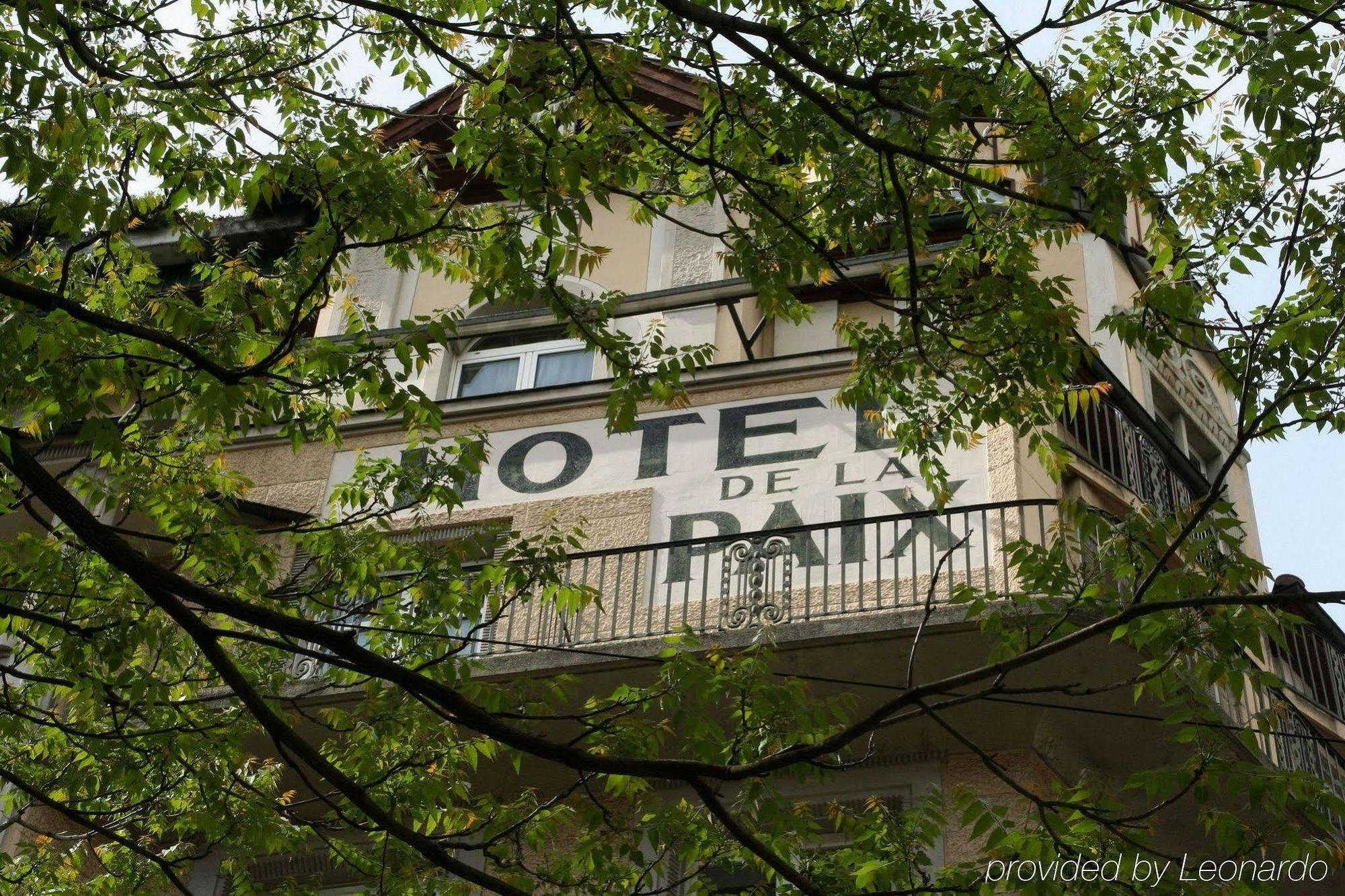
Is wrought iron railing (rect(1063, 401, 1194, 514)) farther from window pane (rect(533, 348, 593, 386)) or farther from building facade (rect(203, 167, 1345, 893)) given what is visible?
window pane (rect(533, 348, 593, 386))

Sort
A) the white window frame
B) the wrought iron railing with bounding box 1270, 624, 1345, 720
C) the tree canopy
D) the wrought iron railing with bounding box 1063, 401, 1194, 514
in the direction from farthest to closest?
the white window frame
the wrought iron railing with bounding box 1270, 624, 1345, 720
the wrought iron railing with bounding box 1063, 401, 1194, 514
the tree canopy

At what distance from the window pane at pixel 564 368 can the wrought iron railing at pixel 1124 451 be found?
4825mm

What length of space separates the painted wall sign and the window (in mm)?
1239

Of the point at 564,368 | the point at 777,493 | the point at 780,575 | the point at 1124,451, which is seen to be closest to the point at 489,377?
the point at 564,368

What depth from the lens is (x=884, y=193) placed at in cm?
942

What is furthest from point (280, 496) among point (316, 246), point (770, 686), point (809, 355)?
point (770, 686)

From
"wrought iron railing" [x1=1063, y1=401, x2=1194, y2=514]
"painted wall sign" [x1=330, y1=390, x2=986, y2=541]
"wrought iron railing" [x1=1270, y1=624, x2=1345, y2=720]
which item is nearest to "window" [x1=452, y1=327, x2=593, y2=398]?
"painted wall sign" [x1=330, y1=390, x2=986, y2=541]

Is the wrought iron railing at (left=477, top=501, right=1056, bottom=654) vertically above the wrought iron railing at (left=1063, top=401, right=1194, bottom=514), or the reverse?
the wrought iron railing at (left=1063, top=401, right=1194, bottom=514)

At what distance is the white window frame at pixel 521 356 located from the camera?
53.5 ft

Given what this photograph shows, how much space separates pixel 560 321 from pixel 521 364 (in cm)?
699

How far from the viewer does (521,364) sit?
16.4 m

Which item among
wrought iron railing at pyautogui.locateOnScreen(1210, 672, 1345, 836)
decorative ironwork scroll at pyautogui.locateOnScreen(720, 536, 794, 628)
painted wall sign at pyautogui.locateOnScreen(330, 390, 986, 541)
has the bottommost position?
wrought iron railing at pyautogui.locateOnScreen(1210, 672, 1345, 836)

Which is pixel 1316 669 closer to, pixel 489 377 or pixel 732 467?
pixel 732 467

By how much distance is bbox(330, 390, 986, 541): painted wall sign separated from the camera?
1352cm
